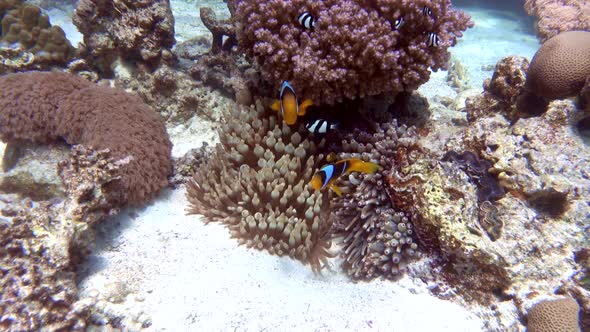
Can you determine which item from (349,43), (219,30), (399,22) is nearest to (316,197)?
(349,43)

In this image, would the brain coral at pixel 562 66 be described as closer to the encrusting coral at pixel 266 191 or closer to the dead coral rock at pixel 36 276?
the encrusting coral at pixel 266 191

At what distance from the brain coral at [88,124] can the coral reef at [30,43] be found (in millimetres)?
1778

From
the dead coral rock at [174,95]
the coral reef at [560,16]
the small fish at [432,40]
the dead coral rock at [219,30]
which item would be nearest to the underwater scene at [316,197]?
the small fish at [432,40]

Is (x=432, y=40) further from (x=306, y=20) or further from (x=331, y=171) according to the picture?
(x=331, y=171)

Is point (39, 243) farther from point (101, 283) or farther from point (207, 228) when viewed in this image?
point (207, 228)

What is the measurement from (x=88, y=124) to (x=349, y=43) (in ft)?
10.3

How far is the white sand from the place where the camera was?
9.91ft

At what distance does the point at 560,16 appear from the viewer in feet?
34.7

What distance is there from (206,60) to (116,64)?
60.5 inches

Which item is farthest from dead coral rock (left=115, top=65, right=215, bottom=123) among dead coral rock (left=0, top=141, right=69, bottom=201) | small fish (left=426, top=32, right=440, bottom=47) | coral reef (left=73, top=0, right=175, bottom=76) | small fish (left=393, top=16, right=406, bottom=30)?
small fish (left=426, top=32, right=440, bottom=47)

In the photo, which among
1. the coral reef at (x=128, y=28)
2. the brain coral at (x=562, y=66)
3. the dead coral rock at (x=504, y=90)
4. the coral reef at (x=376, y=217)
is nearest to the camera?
the coral reef at (x=376, y=217)

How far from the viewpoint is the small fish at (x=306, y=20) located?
358 centimetres

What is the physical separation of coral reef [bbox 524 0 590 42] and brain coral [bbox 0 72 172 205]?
12.0 m

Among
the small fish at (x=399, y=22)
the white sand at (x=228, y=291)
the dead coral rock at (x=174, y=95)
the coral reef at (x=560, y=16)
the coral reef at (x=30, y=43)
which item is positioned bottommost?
the white sand at (x=228, y=291)
